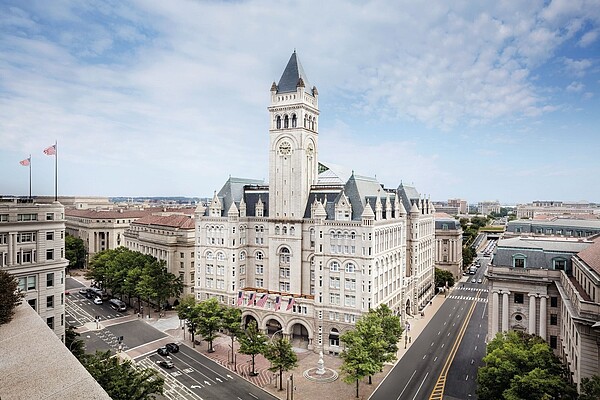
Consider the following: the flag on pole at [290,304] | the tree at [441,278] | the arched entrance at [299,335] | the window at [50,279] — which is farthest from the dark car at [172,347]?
the tree at [441,278]

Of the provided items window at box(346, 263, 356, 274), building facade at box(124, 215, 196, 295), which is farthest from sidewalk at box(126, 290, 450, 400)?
window at box(346, 263, 356, 274)

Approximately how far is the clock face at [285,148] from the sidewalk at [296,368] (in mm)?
43877

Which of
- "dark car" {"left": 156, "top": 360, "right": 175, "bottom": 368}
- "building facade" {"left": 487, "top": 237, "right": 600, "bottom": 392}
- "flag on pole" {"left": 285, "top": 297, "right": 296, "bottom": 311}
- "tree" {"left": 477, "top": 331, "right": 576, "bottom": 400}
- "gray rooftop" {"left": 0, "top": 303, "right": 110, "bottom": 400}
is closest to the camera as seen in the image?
"gray rooftop" {"left": 0, "top": 303, "right": 110, "bottom": 400}

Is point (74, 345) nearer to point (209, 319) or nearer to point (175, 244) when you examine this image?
point (209, 319)

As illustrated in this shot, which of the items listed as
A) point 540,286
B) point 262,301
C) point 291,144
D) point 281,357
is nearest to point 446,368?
point 540,286

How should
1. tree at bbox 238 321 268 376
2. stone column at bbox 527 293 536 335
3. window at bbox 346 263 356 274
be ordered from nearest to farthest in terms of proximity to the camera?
stone column at bbox 527 293 536 335, tree at bbox 238 321 268 376, window at bbox 346 263 356 274

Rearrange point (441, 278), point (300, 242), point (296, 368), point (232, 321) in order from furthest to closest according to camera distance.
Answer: point (441, 278)
point (300, 242)
point (232, 321)
point (296, 368)

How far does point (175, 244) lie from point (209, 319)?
4071 cm

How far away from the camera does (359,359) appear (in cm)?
6262

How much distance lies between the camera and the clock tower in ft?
313

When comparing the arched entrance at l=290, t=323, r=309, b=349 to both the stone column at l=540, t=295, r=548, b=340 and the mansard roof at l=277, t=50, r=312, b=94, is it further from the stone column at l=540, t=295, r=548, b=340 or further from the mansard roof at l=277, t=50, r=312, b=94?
the mansard roof at l=277, t=50, r=312, b=94

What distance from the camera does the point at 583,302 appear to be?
4544 centimetres

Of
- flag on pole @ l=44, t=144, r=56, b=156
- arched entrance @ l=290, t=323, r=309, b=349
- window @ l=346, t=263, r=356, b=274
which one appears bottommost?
arched entrance @ l=290, t=323, r=309, b=349

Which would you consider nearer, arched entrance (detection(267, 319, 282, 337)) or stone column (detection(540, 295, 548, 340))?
stone column (detection(540, 295, 548, 340))
